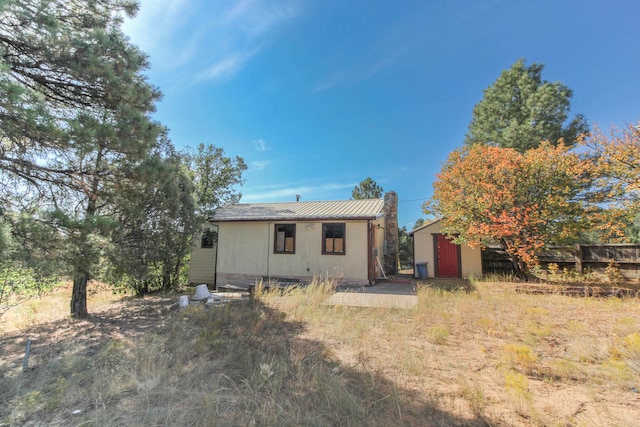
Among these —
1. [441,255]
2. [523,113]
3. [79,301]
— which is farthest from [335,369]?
[523,113]

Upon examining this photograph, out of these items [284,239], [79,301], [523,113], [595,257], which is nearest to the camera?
[79,301]

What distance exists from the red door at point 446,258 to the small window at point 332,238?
4.89 metres

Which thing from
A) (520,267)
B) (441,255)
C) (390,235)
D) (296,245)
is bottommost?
(520,267)

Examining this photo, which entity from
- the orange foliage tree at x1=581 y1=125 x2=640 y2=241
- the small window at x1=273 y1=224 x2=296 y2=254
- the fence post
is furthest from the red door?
the small window at x1=273 y1=224 x2=296 y2=254

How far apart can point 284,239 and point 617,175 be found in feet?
36.2

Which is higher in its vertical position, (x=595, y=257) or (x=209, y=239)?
(x=209, y=239)

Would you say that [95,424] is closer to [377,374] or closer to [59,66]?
[377,374]

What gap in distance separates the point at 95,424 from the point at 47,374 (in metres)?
1.95

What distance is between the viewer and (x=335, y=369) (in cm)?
317

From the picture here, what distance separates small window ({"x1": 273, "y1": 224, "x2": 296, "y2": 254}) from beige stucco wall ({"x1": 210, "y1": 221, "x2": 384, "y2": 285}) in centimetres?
17

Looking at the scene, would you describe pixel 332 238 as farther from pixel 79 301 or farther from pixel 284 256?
pixel 79 301

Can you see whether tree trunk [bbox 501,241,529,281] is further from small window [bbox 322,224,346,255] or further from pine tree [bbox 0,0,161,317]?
pine tree [bbox 0,0,161,317]

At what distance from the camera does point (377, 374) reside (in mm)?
3174

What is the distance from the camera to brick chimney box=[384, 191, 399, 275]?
550 inches
